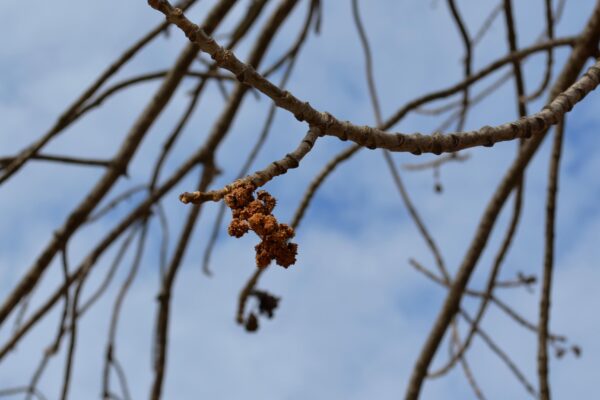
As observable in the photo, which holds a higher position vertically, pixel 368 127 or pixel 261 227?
pixel 368 127

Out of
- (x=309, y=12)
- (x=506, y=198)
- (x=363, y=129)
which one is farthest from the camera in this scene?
(x=309, y=12)

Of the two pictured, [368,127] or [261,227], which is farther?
[368,127]

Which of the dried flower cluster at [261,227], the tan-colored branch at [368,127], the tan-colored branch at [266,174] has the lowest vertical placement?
the dried flower cluster at [261,227]

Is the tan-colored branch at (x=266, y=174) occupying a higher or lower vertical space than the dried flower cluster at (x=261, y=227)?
higher

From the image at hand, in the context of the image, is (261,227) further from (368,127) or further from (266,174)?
(368,127)

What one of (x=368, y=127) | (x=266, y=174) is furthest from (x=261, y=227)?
(x=368, y=127)

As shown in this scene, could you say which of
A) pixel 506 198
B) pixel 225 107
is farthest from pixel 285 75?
pixel 506 198

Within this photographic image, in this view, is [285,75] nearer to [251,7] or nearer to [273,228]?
[251,7]

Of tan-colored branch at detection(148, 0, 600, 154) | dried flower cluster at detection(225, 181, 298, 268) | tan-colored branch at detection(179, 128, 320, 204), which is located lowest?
dried flower cluster at detection(225, 181, 298, 268)
